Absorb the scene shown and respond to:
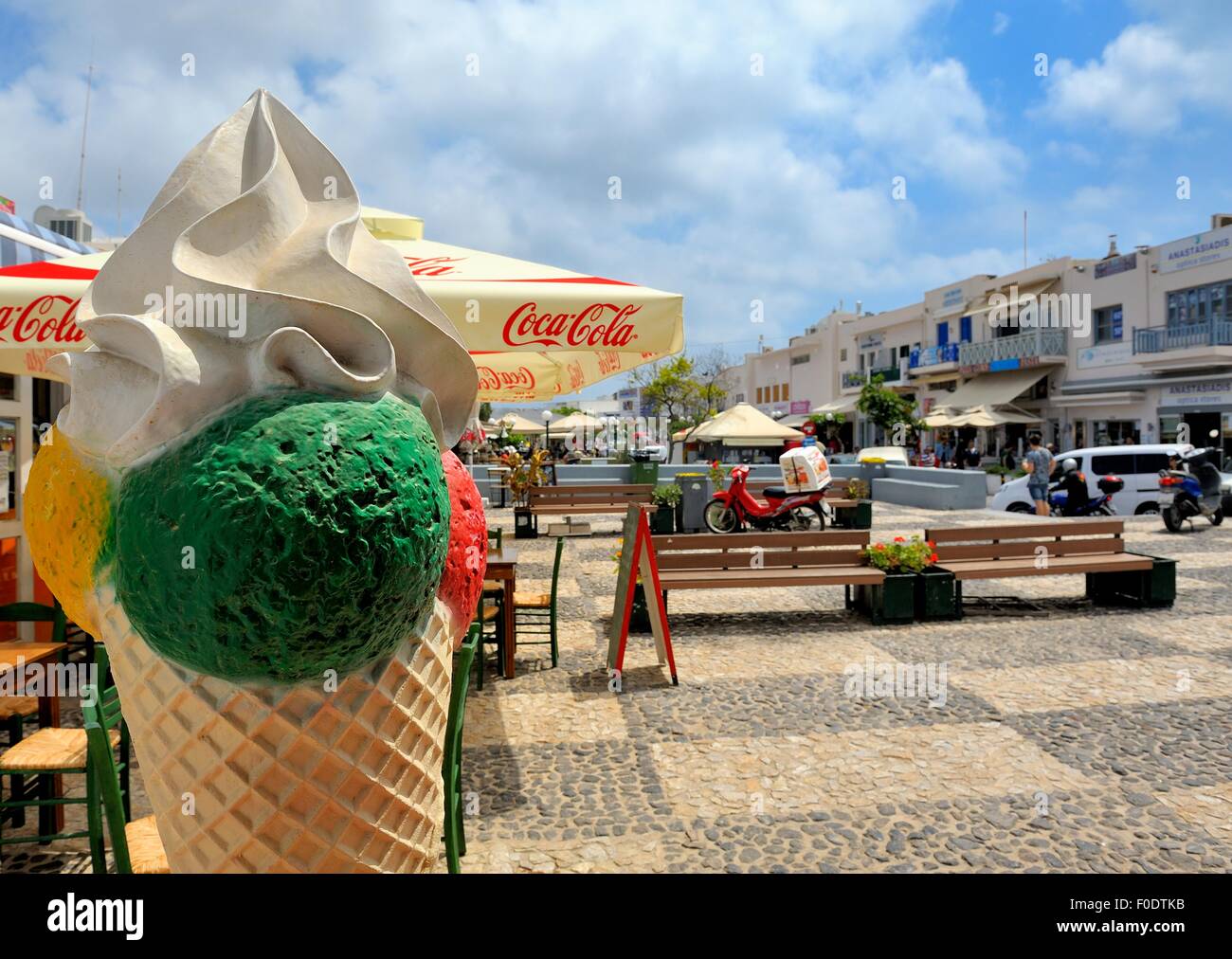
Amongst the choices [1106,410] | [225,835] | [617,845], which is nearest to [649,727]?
[617,845]

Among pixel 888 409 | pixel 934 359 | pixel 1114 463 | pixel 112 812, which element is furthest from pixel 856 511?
pixel 934 359

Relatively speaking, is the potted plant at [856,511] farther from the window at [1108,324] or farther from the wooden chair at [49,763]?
the window at [1108,324]

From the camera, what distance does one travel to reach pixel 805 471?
42.8ft

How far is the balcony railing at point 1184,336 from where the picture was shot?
80.7ft

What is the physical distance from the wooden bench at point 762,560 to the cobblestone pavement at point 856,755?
46 cm

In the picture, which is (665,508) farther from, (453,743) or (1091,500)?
(453,743)

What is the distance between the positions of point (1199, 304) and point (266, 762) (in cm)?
3233

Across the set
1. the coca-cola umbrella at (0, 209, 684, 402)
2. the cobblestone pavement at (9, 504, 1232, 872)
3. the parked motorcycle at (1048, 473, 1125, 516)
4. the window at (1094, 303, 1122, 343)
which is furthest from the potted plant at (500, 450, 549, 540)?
the window at (1094, 303, 1122, 343)

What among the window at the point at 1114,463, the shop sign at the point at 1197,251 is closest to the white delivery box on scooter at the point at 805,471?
the window at the point at 1114,463

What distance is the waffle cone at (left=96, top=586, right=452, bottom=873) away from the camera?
132cm

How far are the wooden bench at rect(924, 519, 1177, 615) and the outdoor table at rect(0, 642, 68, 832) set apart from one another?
7073 mm

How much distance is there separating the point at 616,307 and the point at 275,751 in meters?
3.12

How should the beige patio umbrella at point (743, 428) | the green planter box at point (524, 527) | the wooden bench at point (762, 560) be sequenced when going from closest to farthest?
the wooden bench at point (762, 560) → the green planter box at point (524, 527) → the beige patio umbrella at point (743, 428)
